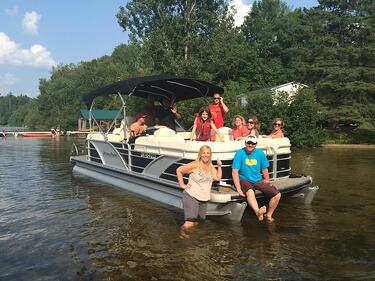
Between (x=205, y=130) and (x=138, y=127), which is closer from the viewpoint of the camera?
(x=205, y=130)

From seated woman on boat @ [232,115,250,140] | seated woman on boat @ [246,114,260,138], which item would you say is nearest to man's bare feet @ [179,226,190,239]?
seated woman on boat @ [232,115,250,140]

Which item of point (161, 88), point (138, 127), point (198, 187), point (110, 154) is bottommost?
point (198, 187)

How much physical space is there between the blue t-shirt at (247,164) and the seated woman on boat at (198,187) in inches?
18.1

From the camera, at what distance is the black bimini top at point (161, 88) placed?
10109 millimetres

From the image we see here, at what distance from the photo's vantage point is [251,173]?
7457 mm

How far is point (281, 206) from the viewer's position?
8828 millimetres

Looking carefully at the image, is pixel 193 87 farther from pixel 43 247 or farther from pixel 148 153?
pixel 43 247

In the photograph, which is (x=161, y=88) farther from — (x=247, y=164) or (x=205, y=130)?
(x=247, y=164)

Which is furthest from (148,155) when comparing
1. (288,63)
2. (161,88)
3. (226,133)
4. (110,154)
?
(288,63)

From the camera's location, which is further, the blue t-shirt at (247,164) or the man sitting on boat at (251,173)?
the blue t-shirt at (247,164)

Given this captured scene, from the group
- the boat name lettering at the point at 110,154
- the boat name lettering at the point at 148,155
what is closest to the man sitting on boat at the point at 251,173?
the boat name lettering at the point at 148,155

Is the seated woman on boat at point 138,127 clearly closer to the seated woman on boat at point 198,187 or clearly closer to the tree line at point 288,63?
the seated woman on boat at point 198,187

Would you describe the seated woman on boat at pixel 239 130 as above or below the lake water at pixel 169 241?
above

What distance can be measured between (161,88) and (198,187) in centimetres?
518
